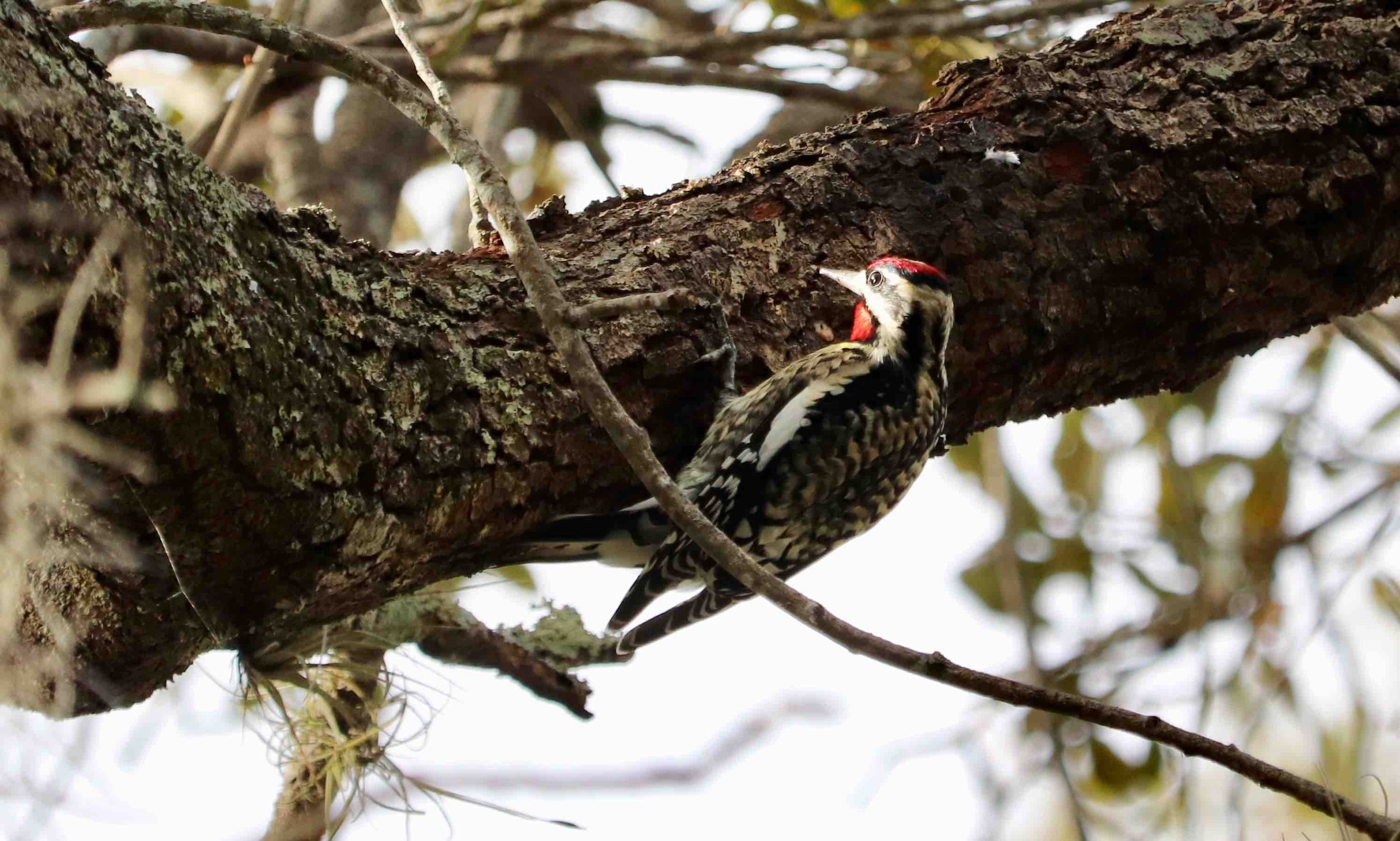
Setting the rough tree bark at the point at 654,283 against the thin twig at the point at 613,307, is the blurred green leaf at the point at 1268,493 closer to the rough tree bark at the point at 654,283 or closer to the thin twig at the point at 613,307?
the rough tree bark at the point at 654,283

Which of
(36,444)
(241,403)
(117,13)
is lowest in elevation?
(36,444)

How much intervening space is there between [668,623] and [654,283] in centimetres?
89

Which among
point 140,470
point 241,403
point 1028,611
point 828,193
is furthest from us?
point 1028,611

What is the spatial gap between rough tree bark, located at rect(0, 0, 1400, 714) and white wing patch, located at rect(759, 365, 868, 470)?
0.58 feet

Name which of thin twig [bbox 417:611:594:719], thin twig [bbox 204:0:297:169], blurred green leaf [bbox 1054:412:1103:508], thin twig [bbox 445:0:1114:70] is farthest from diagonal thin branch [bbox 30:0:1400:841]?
blurred green leaf [bbox 1054:412:1103:508]

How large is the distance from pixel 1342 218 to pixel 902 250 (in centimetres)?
103

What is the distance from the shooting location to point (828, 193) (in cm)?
274

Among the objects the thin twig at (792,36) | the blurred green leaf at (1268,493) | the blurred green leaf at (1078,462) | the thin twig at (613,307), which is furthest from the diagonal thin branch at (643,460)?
the blurred green leaf at (1078,462)

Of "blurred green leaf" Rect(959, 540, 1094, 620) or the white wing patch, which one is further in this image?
"blurred green leaf" Rect(959, 540, 1094, 620)

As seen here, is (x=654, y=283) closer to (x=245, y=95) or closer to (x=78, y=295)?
(x=78, y=295)

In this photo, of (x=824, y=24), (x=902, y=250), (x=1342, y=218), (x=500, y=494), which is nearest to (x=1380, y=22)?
(x=1342, y=218)

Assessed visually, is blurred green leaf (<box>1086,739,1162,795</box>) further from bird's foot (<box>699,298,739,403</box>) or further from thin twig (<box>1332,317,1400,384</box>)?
bird's foot (<box>699,298,739,403</box>)

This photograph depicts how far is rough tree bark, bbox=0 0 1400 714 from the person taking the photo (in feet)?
5.81

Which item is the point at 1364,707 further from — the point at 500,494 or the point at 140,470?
the point at 140,470
